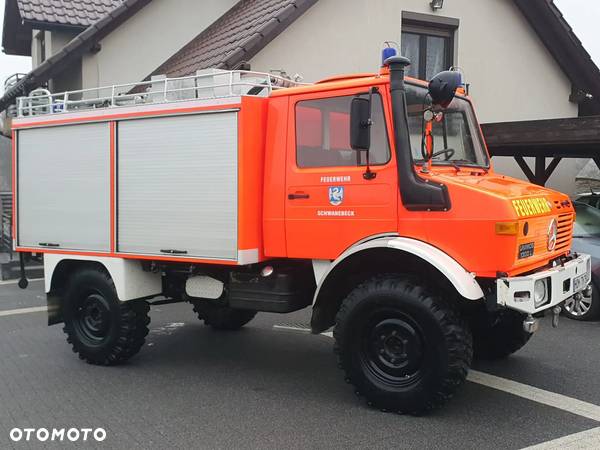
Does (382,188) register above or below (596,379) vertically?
above

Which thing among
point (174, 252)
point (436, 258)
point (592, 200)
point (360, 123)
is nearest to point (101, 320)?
point (174, 252)

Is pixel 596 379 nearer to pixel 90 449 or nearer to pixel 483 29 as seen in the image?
pixel 90 449

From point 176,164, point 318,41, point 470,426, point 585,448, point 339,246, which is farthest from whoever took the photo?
point 318,41

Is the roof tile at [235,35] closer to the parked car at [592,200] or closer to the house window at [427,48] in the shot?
the house window at [427,48]

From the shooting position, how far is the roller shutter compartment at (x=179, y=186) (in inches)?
202

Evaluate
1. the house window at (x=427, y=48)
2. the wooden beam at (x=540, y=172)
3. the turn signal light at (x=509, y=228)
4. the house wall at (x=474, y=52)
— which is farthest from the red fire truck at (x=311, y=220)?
the house window at (x=427, y=48)

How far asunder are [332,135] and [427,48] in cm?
893

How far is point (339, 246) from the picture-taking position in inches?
190

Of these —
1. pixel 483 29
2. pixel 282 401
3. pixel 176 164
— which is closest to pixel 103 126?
pixel 176 164

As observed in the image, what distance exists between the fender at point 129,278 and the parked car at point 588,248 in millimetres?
4790

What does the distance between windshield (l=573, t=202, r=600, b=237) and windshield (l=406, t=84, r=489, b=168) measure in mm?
3312

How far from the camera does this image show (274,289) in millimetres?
5250

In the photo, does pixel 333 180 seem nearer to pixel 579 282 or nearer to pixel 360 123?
pixel 360 123

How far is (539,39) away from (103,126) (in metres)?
11.2
